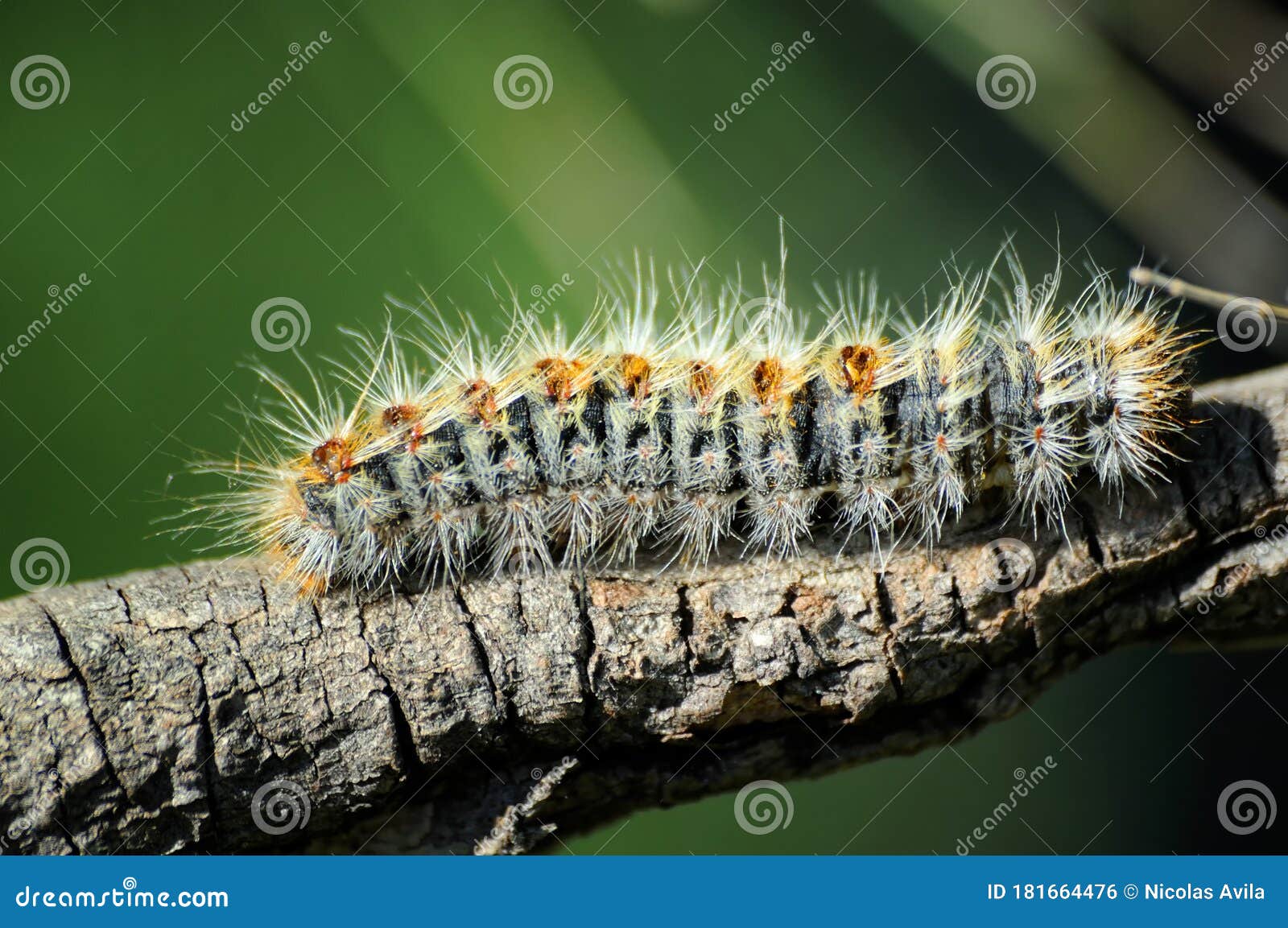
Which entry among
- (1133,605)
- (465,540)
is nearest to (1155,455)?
(1133,605)

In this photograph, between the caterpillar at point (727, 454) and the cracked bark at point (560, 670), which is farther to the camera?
the caterpillar at point (727, 454)

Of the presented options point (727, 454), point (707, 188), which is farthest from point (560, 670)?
point (707, 188)

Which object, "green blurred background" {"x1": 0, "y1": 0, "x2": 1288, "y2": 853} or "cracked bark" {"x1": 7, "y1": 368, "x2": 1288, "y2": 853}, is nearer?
"cracked bark" {"x1": 7, "y1": 368, "x2": 1288, "y2": 853}

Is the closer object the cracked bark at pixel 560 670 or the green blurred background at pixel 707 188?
the cracked bark at pixel 560 670

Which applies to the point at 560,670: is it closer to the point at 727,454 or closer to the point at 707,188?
the point at 727,454
